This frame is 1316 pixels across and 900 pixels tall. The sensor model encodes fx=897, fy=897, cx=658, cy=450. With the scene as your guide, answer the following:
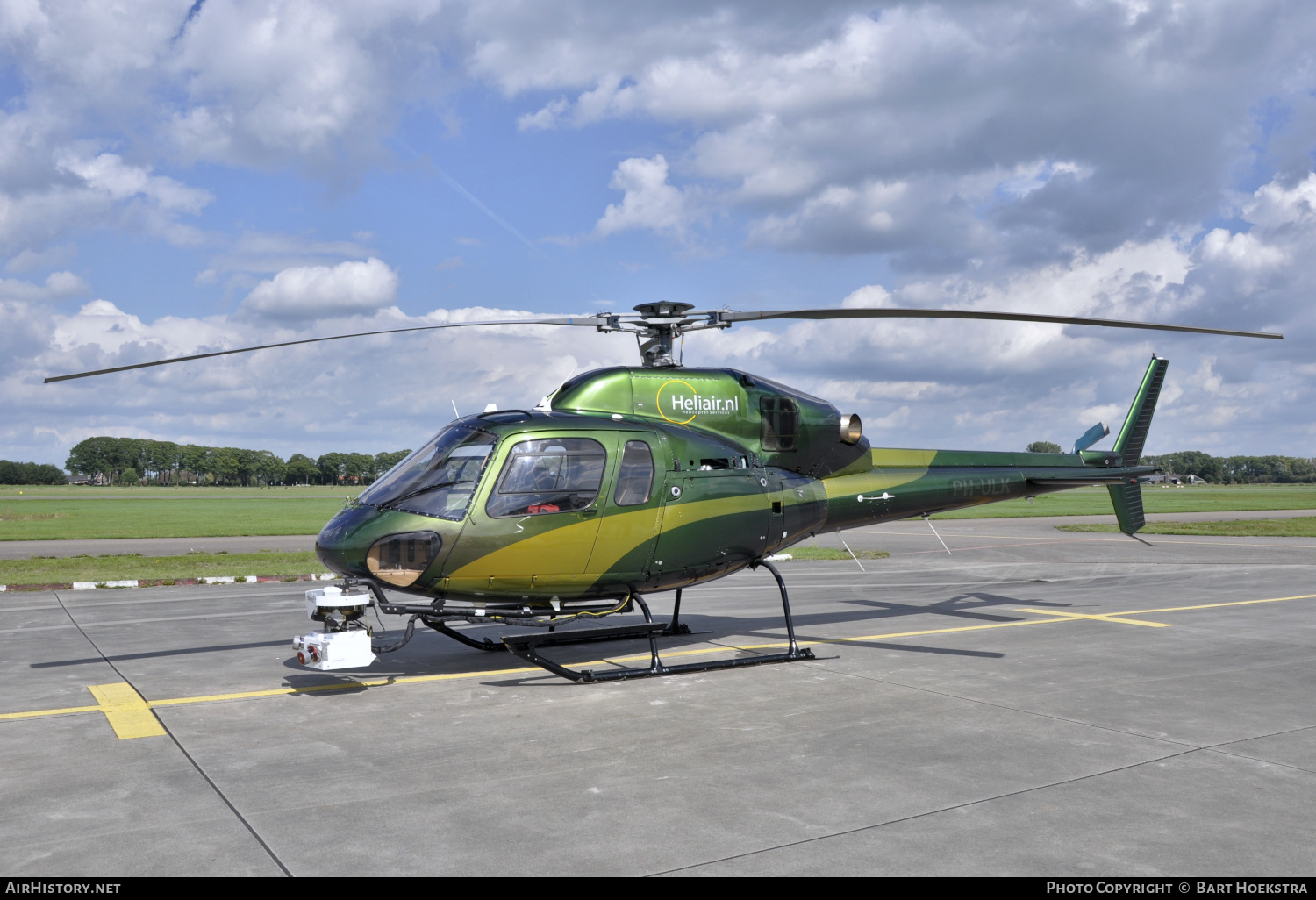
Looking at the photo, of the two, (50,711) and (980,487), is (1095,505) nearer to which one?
(980,487)

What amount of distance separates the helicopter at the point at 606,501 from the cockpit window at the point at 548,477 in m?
0.02

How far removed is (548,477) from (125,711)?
166 inches

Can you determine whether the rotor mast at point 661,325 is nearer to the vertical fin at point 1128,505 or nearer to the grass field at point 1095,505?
the vertical fin at point 1128,505

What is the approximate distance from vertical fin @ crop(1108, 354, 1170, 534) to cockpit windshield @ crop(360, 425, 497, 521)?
11.4 meters

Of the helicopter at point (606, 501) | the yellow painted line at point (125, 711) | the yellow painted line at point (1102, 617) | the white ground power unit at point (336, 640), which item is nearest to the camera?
the yellow painted line at point (125, 711)

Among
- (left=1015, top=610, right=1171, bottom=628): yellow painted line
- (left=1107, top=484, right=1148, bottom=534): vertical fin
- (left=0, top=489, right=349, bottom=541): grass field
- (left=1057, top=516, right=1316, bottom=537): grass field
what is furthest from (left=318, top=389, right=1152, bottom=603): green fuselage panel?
(left=0, top=489, right=349, bottom=541): grass field

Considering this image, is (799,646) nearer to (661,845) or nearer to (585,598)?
(585,598)

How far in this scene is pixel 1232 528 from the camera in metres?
34.2

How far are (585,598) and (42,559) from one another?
59.7ft

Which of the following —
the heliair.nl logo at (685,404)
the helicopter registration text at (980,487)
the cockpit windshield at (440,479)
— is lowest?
the helicopter registration text at (980,487)

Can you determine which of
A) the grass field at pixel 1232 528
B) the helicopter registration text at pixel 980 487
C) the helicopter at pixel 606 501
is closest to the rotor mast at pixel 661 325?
the helicopter at pixel 606 501

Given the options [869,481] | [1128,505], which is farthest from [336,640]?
[1128,505]

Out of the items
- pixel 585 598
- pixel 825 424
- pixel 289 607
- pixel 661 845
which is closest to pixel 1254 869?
pixel 661 845

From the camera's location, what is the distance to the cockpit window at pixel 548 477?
28.8 feet
